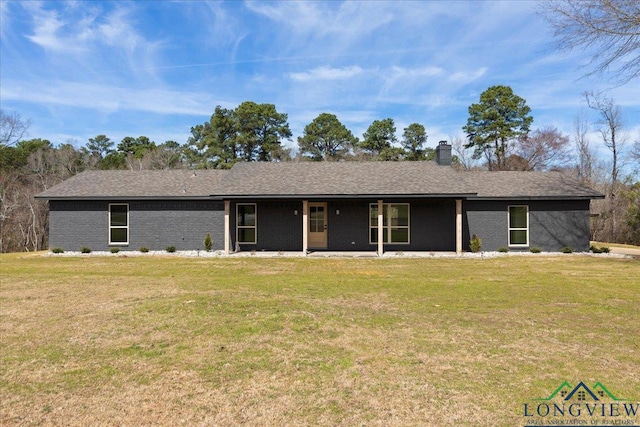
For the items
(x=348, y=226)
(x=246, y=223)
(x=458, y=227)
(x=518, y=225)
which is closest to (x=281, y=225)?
(x=246, y=223)

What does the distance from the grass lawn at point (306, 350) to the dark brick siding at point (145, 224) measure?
25.9ft

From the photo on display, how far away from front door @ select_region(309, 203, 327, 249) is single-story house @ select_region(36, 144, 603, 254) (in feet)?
0.15

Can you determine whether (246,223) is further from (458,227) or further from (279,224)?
(458,227)

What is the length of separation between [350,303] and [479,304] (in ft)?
7.91

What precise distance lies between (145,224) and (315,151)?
27759 millimetres

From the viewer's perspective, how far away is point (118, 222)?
57.4 feet

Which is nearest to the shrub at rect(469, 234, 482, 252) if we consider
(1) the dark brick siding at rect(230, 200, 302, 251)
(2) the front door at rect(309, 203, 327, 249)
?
(2) the front door at rect(309, 203, 327, 249)

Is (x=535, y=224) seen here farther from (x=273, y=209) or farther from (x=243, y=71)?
(x=243, y=71)

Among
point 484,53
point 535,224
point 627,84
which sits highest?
point 484,53

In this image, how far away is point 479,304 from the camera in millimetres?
7141

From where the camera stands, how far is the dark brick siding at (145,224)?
17.4 m

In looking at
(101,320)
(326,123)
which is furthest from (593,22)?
(326,123)

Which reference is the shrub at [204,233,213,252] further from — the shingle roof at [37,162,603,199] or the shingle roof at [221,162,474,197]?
the shingle roof at [221,162,474,197]

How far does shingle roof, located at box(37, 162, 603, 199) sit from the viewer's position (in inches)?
633
